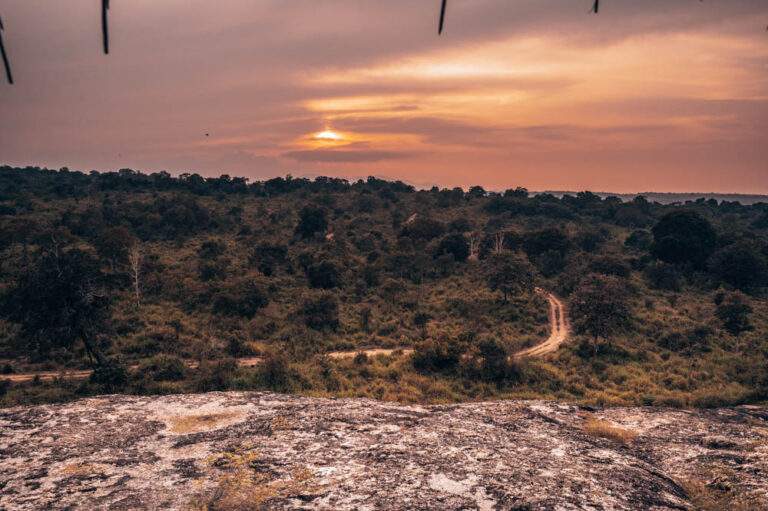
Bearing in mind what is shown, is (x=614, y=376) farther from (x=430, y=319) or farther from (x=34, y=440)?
(x=34, y=440)

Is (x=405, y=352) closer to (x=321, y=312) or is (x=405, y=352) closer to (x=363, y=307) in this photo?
(x=321, y=312)

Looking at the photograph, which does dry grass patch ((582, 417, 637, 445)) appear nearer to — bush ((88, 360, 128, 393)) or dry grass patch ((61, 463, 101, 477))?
dry grass patch ((61, 463, 101, 477))

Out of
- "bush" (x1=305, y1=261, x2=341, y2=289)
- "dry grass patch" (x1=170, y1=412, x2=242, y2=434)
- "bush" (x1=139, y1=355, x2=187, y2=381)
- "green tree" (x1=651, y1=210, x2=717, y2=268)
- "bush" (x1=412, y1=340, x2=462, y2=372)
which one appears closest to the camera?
"dry grass patch" (x1=170, y1=412, x2=242, y2=434)

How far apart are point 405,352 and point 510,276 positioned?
18.3m

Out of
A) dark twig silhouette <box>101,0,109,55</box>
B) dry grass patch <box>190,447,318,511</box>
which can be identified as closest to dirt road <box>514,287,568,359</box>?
dry grass patch <box>190,447,318,511</box>

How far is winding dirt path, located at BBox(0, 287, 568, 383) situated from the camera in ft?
81.0

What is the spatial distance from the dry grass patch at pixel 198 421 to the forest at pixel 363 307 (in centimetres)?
625

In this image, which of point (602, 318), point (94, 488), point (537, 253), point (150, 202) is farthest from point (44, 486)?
point (150, 202)

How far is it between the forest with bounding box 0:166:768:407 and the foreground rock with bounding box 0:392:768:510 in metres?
4.96

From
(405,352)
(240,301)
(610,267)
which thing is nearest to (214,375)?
(405,352)

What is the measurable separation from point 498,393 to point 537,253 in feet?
139

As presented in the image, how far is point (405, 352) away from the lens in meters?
31.8

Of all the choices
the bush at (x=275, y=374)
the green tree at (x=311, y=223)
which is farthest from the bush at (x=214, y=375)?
the green tree at (x=311, y=223)

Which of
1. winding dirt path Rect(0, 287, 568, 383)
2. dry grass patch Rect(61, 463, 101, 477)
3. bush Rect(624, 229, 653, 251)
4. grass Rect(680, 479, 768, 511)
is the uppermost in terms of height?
bush Rect(624, 229, 653, 251)
